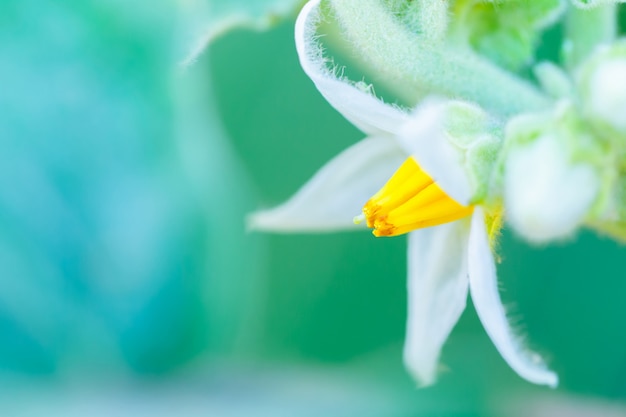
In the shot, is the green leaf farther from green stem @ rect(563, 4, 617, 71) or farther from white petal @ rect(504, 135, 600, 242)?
white petal @ rect(504, 135, 600, 242)

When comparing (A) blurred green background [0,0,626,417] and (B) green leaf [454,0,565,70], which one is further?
(A) blurred green background [0,0,626,417]

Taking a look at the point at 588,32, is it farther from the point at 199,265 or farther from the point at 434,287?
the point at 199,265

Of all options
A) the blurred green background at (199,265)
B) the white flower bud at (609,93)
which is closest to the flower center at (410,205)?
the white flower bud at (609,93)

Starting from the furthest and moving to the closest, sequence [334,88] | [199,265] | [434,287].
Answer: [199,265]
[434,287]
[334,88]

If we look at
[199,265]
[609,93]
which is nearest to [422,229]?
[609,93]

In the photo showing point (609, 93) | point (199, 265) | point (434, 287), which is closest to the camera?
point (609, 93)

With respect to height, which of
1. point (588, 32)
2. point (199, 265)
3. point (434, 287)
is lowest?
point (199, 265)

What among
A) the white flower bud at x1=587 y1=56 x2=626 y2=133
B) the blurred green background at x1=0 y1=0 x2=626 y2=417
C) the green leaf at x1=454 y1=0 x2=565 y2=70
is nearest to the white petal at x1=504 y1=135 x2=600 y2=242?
the white flower bud at x1=587 y1=56 x2=626 y2=133
